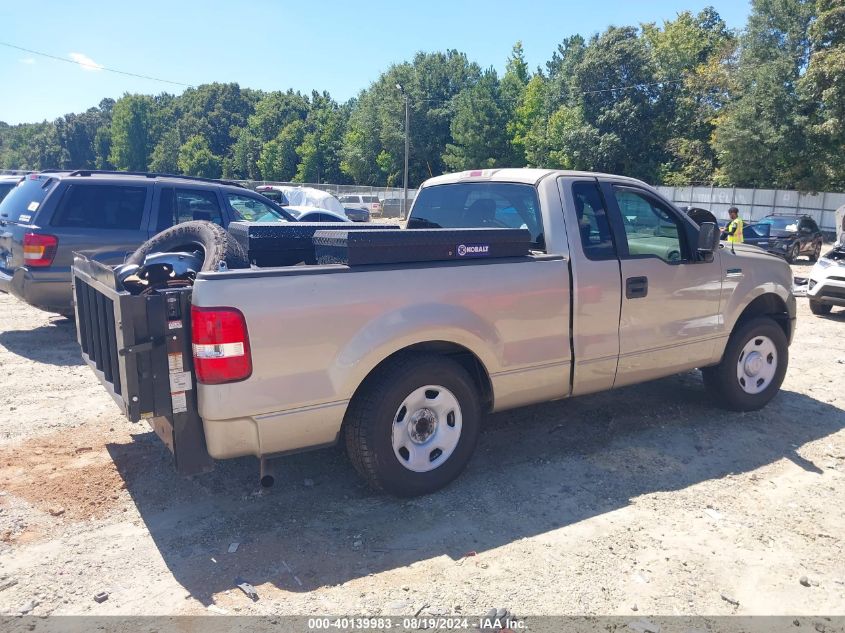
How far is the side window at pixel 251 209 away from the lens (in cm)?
849

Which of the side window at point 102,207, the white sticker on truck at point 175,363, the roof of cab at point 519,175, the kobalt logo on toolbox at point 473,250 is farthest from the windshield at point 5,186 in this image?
the kobalt logo on toolbox at point 473,250

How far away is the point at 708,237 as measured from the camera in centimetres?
500

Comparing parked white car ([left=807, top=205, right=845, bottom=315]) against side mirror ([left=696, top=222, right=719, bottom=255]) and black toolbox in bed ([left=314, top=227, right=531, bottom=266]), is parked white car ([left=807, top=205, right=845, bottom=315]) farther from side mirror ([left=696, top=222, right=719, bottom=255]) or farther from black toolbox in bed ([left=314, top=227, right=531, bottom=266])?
black toolbox in bed ([left=314, top=227, right=531, bottom=266])

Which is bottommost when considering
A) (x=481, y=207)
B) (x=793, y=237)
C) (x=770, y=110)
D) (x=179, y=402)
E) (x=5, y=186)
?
(x=793, y=237)

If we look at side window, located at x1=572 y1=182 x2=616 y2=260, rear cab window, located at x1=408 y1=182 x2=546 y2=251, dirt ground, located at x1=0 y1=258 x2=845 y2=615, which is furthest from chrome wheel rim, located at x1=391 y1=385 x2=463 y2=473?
side window, located at x1=572 y1=182 x2=616 y2=260

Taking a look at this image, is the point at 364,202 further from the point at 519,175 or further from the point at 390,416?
the point at 390,416

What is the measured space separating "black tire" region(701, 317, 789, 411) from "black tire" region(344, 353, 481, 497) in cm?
281

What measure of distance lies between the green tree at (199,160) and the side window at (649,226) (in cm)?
9421

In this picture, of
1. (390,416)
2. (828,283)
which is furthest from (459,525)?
(828,283)

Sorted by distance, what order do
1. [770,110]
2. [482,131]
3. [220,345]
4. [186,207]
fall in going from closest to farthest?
[220,345] → [186,207] → [770,110] → [482,131]

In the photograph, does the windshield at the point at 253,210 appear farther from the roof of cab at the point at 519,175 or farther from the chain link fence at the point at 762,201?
the chain link fence at the point at 762,201

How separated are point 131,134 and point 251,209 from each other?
113629 millimetres

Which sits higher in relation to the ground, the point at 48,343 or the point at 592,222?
the point at 592,222

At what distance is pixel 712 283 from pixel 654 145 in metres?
45.7
